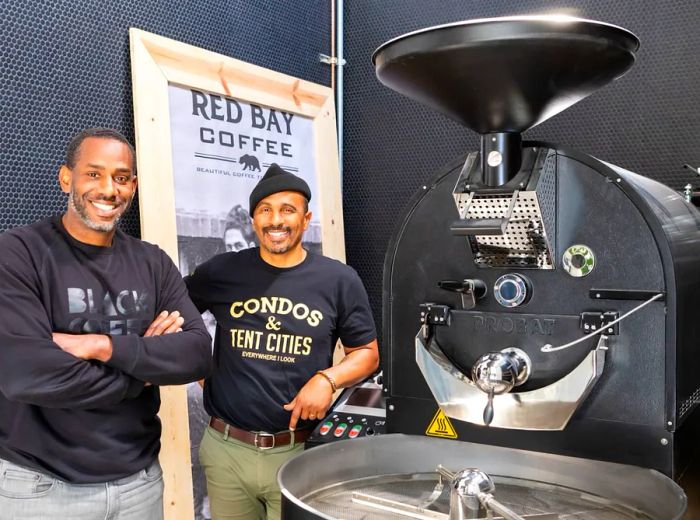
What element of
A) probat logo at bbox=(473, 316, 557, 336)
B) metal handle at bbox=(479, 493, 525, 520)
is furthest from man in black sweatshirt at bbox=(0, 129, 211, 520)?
metal handle at bbox=(479, 493, 525, 520)

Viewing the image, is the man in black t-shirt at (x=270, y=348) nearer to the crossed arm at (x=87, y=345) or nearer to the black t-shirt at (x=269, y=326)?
the black t-shirt at (x=269, y=326)

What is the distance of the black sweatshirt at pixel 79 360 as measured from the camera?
65.5 inches

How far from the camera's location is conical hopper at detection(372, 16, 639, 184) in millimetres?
1204

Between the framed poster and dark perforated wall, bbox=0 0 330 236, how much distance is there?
3.3 inches

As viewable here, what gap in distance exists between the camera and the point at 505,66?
4.12 feet

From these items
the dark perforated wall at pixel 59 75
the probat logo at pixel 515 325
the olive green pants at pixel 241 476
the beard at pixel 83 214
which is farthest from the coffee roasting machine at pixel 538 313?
the dark perforated wall at pixel 59 75

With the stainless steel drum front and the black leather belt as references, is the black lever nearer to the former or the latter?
the stainless steel drum front

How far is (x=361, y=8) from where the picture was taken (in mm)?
3203

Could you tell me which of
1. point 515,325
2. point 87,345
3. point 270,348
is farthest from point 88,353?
point 515,325

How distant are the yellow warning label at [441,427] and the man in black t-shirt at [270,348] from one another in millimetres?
614

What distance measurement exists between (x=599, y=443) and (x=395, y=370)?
0.47 meters

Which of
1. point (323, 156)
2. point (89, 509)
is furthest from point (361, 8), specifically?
point (89, 509)

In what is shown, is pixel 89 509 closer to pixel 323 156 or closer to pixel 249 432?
pixel 249 432

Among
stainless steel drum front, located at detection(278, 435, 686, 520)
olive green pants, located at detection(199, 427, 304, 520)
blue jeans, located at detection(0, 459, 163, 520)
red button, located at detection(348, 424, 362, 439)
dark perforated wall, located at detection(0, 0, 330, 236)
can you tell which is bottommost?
olive green pants, located at detection(199, 427, 304, 520)
